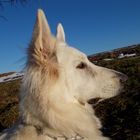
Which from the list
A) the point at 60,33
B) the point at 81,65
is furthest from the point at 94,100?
the point at 60,33

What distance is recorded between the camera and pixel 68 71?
19.2 feet

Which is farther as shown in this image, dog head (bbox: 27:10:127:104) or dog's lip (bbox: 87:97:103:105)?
dog's lip (bbox: 87:97:103:105)

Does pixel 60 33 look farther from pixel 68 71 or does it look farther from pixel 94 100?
pixel 94 100

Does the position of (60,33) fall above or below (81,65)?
above

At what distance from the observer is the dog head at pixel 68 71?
5.48 meters

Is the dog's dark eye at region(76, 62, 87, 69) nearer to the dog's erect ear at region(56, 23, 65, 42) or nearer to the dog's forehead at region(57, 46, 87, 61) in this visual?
the dog's forehead at region(57, 46, 87, 61)

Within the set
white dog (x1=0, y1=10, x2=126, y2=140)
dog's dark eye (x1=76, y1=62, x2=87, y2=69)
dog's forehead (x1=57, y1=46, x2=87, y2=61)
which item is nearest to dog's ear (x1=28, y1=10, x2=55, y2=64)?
white dog (x1=0, y1=10, x2=126, y2=140)

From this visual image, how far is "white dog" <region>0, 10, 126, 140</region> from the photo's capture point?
5320mm

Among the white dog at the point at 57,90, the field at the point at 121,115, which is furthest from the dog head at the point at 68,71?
the field at the point at 121,115

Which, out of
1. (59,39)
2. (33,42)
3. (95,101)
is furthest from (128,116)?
(33,42)

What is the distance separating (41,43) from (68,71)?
2.28ft

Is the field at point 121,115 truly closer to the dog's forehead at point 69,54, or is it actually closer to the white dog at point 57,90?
the white dog at point 57,90

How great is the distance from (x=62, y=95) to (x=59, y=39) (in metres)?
1.00

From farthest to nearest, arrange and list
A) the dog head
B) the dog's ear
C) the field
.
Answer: the field < the dog head < the dog's ear
